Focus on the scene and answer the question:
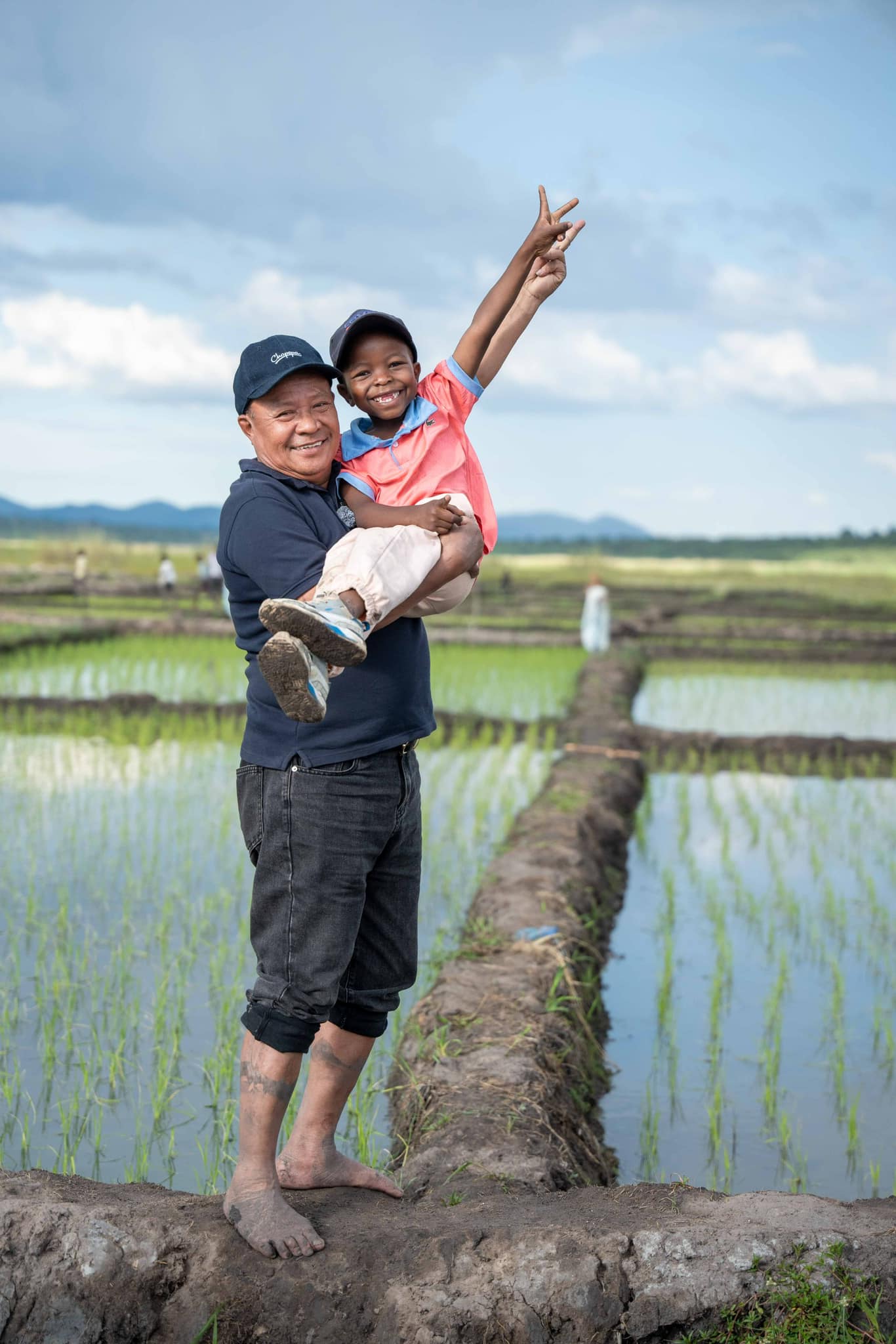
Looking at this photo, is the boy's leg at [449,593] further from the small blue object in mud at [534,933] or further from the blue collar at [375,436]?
the small blue object in mud at [534,933]

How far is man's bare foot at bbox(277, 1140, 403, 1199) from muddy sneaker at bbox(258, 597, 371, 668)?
3.24 feet

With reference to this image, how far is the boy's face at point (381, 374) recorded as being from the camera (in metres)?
2.19

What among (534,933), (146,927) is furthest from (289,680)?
(146,927)

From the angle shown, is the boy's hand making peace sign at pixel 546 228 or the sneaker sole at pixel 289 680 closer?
the sneaker sole at pixel 289 680

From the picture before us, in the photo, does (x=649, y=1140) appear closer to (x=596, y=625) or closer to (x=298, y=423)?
(x=298, y=423)

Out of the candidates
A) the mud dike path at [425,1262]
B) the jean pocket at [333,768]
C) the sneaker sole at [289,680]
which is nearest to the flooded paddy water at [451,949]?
the mud dike path at [425,1262]

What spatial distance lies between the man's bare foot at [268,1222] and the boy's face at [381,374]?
4.19 ft

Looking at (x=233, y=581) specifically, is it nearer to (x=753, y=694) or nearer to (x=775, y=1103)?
(x=775, y=1103)

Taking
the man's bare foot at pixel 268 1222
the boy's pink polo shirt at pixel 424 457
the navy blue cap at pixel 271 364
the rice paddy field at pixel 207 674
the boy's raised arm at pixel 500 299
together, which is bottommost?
Answer: the man's bare foot at pixel 268 1222

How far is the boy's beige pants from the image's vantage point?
75.8 inches

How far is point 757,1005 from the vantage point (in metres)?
4.15

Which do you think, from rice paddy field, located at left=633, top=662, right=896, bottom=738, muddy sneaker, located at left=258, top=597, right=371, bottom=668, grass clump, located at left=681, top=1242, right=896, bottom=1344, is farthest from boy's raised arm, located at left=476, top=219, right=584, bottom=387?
rice paddy field, located at left=633, top=662, right=896, bottom=738

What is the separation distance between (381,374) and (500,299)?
31cm

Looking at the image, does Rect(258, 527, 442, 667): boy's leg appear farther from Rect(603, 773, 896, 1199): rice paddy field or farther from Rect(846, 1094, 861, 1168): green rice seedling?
Rect(846, 1094, 861, 1168): green rice seedling
